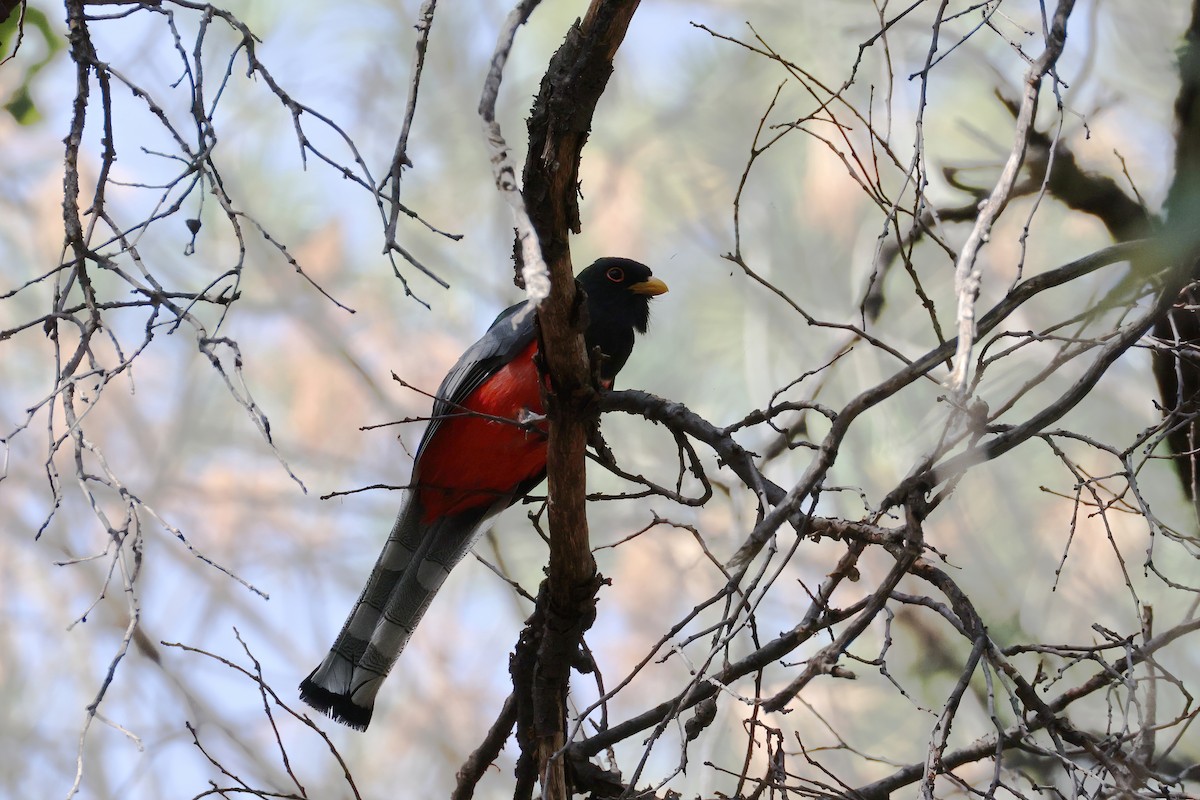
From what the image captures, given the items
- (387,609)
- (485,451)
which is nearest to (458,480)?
(485,451)

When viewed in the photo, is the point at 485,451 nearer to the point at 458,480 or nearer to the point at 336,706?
the point at 458,480

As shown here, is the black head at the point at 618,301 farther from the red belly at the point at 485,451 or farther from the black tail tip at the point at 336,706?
the black tail tip at the point at 336,706

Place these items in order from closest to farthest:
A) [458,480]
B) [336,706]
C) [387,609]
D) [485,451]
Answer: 1. [336,706]
2. [387,609]
3. [485,451]
4. [458,480]

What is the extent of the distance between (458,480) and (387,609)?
0.55m

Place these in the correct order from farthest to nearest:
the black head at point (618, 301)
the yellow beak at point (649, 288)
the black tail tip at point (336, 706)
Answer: the yellow beak at point (649, 288), the black head at point (618, 301), the black tail tip at point (336, 706)

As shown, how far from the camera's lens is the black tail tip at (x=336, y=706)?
12.3 feet

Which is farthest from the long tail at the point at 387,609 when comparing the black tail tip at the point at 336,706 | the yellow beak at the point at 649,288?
the yellow beak at the point at 649,288

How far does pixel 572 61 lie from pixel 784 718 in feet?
15.7

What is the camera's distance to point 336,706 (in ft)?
12.3

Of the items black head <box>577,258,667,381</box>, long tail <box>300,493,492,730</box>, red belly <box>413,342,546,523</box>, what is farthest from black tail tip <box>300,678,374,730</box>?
black head <box>577,258,667,381</box>

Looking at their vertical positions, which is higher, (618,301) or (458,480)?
(618,301)

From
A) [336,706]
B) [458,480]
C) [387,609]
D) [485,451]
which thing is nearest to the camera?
[336,706]

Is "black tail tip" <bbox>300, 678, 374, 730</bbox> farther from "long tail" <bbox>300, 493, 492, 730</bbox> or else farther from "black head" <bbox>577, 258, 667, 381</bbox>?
"black head" <bbox>577, 258, 667, 381</bbox>

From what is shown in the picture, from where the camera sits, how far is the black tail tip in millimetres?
3750
